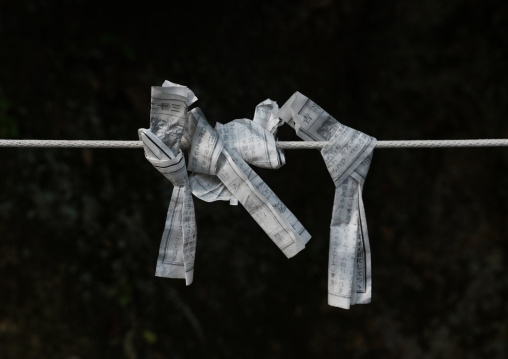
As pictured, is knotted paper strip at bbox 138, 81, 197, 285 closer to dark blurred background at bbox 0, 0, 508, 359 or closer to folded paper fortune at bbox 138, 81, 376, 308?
folded paper fortune at bbox 138, 81, 376, 308

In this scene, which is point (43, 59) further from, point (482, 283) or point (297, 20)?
point (482, 283)

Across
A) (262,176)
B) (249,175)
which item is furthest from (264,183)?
(262,176)

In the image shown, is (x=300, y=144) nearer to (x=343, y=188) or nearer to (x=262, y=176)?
(x=343, y=188)

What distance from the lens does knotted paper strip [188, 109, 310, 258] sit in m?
0.57

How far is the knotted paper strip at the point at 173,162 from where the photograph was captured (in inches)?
20.7

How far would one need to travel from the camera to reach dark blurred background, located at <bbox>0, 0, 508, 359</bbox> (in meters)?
1.26

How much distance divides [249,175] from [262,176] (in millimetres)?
791

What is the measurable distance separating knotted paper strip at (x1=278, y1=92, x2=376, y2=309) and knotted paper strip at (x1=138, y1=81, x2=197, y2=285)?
0.41ft

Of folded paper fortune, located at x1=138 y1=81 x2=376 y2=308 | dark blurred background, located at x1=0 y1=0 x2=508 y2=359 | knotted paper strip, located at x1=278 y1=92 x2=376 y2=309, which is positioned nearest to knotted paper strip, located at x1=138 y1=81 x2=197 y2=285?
folded paper fortune, located at x1=138 y1=81 x2=376 y2=308

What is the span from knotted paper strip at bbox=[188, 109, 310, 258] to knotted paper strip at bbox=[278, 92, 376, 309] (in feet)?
0.15

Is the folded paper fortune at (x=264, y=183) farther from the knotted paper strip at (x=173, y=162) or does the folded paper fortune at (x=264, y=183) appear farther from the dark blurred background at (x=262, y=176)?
the dark blurred background at (x=262, y=176)

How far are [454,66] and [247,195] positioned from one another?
110cm

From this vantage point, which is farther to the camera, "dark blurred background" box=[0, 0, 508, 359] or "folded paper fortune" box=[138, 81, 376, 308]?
"dark blurred background" box=[0, 0, 508, 359]

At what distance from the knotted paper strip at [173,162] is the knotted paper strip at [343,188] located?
0.12 m
